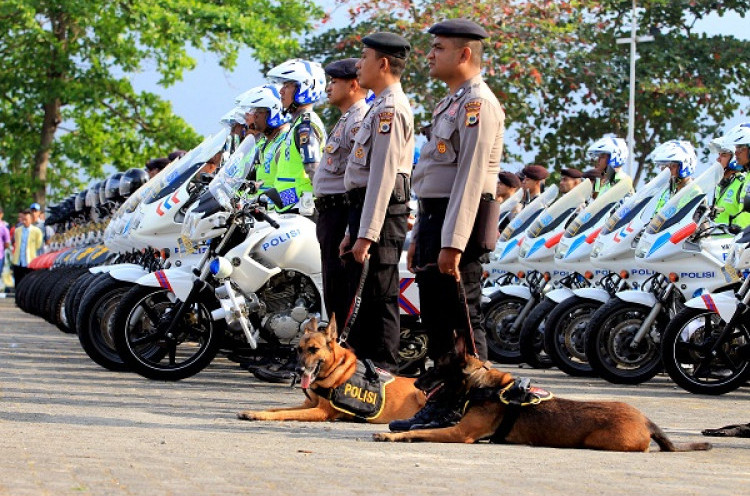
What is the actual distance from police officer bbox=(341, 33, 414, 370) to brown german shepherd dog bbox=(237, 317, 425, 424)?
655mm

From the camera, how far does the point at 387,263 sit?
366 inches

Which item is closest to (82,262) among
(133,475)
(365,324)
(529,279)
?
(529,279)

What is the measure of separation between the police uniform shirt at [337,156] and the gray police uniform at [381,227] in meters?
0.27

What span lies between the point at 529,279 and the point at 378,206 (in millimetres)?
6234

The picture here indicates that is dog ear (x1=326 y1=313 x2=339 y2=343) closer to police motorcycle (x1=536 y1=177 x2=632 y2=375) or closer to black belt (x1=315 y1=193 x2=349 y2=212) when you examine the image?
black belt (x1=315 y1=193 x2=349 y2=212)

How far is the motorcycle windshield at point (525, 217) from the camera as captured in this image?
15.3 metres

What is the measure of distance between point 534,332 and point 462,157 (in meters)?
5.58

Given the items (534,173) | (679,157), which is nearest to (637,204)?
(679,157)

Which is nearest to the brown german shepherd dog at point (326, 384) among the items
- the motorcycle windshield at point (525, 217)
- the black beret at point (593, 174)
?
the motorcycle windshield at point (525, 217)

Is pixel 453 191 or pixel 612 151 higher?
pixel 612 151

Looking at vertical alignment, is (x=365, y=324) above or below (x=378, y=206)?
below

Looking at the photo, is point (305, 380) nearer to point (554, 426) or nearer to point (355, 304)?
point (355, 304)

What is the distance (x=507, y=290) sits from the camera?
14641 mm

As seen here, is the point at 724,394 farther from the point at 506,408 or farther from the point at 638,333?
the point at 506,408
